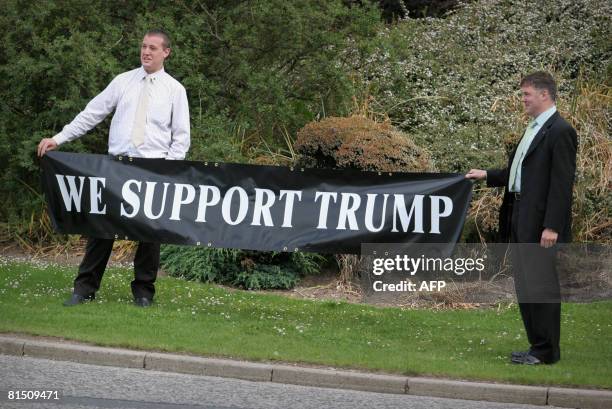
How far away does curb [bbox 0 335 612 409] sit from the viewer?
7430 mm

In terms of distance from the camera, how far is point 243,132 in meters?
13.7

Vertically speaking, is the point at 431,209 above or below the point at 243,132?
below

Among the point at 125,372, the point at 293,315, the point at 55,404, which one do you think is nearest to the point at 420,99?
the point at 293,315

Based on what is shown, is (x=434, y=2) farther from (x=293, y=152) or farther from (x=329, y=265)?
(x=329, y=265)

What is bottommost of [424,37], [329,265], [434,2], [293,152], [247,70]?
[329,265]

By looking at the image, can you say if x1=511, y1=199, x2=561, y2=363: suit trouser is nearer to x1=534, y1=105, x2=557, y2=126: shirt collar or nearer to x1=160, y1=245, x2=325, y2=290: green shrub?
x1=534, y1=105, x2=557, y2=126: shirt collar

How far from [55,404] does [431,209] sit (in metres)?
3.75

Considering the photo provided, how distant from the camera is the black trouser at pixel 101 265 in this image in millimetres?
9633

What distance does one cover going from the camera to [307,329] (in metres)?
9.32

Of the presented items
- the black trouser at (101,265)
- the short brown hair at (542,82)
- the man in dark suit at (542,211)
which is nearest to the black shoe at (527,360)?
the man in dark suit at (542,211)

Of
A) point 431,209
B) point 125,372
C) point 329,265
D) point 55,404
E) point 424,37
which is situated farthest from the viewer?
point 424,37
